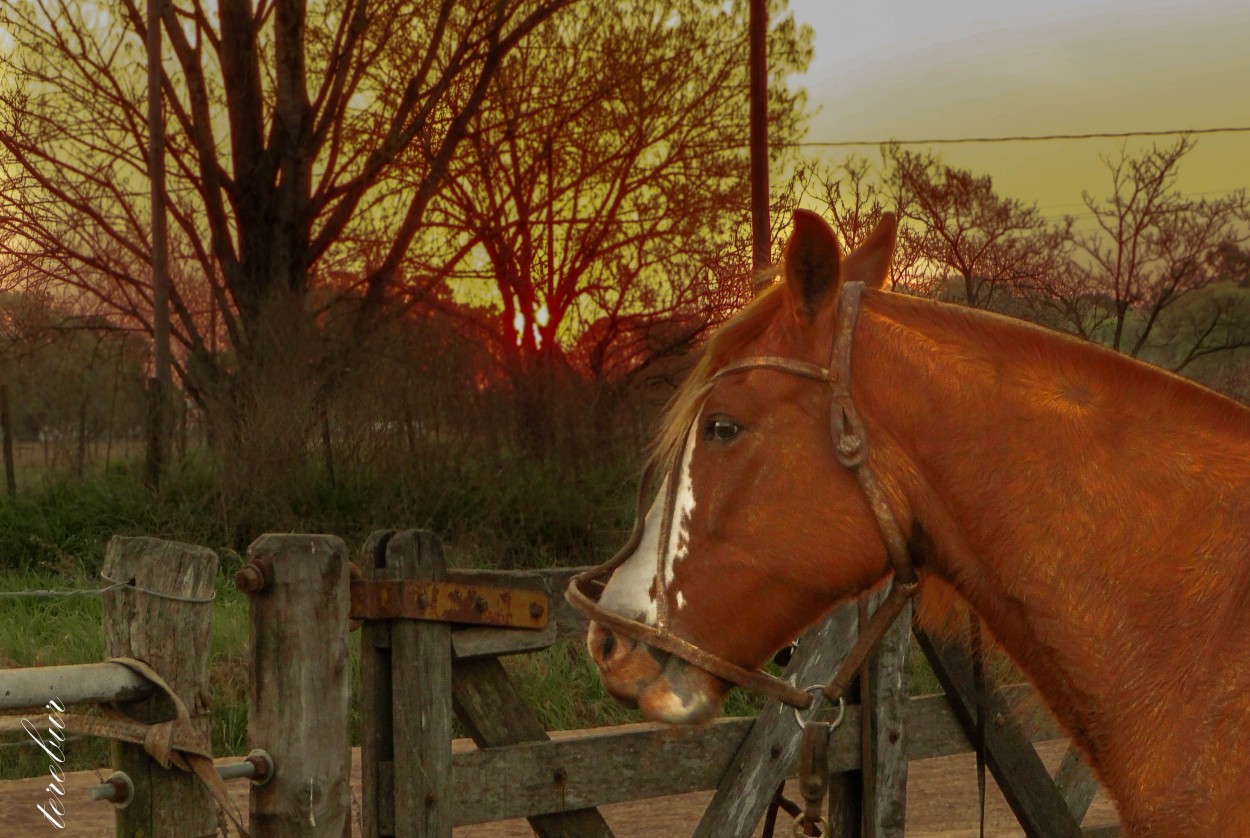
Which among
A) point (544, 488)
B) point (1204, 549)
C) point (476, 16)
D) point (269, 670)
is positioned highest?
point (476, 16)

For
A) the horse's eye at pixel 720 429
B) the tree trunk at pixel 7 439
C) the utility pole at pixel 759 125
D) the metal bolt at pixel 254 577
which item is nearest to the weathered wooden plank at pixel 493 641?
the metal bolt at pixel 254 577

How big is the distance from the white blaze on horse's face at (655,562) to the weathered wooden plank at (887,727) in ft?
5.53

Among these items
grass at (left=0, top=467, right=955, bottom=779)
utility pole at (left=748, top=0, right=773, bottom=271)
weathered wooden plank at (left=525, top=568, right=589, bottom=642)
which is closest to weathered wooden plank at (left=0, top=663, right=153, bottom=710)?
weathered wooden plank at (left=525, top=568, right=589, bottom=642)

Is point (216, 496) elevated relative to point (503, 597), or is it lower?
lower

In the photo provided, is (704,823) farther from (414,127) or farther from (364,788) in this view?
(414,127)

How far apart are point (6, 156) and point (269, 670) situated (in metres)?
14.4

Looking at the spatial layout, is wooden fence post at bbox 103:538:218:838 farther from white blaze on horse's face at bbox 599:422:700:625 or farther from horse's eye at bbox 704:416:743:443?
horse's eye at bbox 704:416:743:443

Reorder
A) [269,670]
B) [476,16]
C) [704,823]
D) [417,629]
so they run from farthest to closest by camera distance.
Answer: [476,16]
[704,823]
[417,629]
[269,670]

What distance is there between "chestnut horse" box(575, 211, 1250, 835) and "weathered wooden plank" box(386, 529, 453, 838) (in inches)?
28.7

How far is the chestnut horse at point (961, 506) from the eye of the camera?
2402mm

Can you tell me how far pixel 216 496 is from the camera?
13.0 meters

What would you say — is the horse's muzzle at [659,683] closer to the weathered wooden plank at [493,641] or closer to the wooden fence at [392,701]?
the wooden fence at [392,701]

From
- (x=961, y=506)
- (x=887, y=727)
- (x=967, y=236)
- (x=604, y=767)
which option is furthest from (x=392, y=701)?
(x=967, y=236)

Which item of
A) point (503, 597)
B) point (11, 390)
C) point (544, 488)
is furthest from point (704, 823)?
point (11, 390)
